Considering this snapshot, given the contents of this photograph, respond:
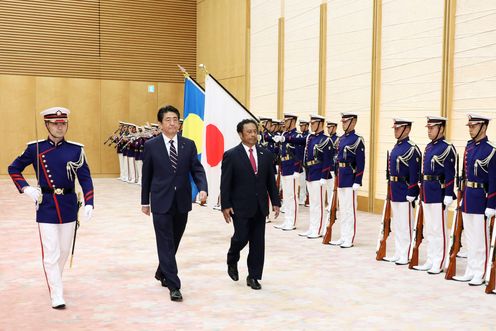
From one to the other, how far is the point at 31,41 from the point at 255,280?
14353 mm

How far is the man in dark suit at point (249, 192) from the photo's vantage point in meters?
5.33

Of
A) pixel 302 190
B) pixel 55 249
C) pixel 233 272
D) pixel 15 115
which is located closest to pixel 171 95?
pixel 15 115

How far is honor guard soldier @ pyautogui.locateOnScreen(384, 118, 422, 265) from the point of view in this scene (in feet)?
21.2

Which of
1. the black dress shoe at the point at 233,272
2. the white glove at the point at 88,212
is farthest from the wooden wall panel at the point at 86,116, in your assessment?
the white glove at the point at 88,212

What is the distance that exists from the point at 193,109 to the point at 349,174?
8.51 feet

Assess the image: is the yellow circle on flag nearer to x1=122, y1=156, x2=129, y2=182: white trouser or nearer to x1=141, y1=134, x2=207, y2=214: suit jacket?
x1=141, y1=134, x2=207, y2=214: suit jacket

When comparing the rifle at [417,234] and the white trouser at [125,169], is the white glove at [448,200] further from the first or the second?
the white trouser at [125,169]

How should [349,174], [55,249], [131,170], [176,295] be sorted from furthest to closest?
1. [131,170]
2. [349,174]
3. [176,295]
4. [55,249]

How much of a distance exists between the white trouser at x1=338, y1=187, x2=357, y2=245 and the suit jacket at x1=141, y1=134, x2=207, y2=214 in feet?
9.41

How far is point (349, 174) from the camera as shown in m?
7.50

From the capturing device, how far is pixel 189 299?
16.7 feet

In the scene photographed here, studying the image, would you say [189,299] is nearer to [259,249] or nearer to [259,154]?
[259,249]

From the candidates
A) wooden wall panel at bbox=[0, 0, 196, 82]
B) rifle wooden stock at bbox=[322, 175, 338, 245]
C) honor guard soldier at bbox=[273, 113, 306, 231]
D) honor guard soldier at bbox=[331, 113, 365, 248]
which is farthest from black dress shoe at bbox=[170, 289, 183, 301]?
wooden wall panel at bbox=[0, 0, 196, 82]

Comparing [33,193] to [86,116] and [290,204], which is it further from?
[86,116]
